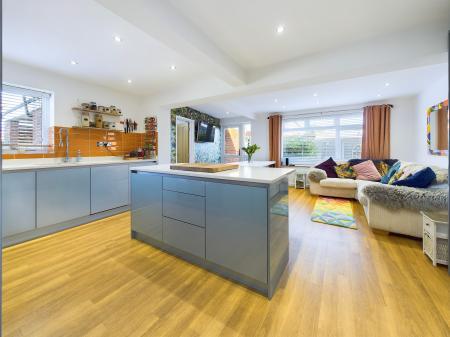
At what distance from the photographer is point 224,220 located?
165cm

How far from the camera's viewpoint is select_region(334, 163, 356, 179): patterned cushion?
15.3 ft

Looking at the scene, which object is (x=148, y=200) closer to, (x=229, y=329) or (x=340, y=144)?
(x=229, y=329)

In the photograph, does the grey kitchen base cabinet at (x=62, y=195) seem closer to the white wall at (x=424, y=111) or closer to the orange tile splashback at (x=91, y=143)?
the orange tile splashback at (x=91, y=143)

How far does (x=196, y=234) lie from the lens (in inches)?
72.6

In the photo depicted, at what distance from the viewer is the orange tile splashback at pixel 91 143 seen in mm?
3055

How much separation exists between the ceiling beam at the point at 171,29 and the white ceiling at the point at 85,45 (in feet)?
1.32

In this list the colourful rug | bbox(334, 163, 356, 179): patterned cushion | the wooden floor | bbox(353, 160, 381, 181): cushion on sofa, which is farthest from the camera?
bbox(334, 163, 356, 179): patterned cushion

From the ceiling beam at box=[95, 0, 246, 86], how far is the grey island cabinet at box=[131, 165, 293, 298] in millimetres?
1247

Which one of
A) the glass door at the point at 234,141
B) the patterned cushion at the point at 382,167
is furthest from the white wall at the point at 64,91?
the patterned cushion at the point at 382,167

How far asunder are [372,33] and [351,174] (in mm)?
3317

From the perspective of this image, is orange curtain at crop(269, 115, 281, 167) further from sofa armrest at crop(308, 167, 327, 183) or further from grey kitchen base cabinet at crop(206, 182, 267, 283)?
grey kitchen base cabinet at crop(206, 182, 267, 283)

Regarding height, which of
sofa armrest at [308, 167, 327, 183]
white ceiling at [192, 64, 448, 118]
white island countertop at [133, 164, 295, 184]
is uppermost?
white ceiling at [192, 64, 448, 118]

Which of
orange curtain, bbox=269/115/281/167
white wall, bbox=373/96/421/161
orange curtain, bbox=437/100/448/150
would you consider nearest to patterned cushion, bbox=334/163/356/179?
white wall, bbox=373/96/421/161

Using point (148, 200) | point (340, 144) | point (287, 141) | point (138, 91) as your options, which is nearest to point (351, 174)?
point (340, 144)
